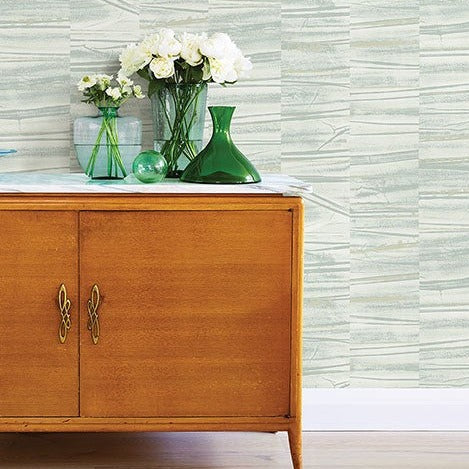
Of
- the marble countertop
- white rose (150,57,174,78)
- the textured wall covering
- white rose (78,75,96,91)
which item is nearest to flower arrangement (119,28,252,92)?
white rose (150,57,174,78)

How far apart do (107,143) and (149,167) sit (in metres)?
0.31

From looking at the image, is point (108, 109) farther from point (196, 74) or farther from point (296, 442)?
point (296, 442)

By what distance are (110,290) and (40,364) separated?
0.90 feet

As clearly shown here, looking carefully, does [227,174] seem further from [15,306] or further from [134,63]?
[15,306]

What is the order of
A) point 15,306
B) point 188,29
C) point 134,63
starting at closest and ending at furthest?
point 15,306
point 134,63
point 188,29

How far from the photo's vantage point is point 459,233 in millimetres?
3008

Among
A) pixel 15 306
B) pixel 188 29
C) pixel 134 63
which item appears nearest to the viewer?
pixel 15 306

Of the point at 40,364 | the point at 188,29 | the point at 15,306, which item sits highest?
the point at 188,29

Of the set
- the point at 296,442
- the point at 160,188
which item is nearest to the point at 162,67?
the point at 160,188

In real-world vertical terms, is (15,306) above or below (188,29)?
below

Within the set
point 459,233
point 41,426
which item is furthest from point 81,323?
point 459,233

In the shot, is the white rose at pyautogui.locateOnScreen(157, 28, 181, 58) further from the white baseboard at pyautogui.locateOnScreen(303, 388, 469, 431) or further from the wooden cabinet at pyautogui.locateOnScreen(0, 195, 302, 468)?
the white baseboard at pyautogui.locateOnScreen(303, 388, 469, 431)

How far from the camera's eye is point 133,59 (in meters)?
2.72

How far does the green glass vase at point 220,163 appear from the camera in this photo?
2527 millimetres
